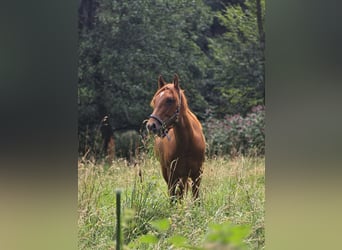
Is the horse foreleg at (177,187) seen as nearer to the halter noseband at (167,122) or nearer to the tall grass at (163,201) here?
the tall grass at (163,201)

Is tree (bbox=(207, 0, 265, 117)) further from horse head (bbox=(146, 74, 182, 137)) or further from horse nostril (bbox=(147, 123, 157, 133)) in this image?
horse nostril (bbox=(147, 123, 157, 133))

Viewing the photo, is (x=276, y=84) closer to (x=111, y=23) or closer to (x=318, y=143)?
(x=318, y=143)

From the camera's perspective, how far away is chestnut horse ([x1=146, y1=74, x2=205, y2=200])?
344 cm

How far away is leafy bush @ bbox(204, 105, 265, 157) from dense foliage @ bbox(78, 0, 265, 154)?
0.05 m

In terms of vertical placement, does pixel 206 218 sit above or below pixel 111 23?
below

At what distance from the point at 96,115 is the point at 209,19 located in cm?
100

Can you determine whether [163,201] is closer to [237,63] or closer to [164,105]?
[164,105]

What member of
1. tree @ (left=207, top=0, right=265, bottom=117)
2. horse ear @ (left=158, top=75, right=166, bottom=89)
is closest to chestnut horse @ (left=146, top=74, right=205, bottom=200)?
horse ear @ (left=158, top=75, right=166, bottom=89)

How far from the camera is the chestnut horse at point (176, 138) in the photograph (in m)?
3.44

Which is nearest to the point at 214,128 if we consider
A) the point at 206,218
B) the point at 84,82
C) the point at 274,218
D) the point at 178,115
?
the point at 178,115

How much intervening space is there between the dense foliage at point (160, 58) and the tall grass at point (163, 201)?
0.29 m

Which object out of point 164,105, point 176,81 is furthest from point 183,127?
point 176,81

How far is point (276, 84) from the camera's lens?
238cm

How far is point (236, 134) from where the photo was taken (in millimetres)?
3514
